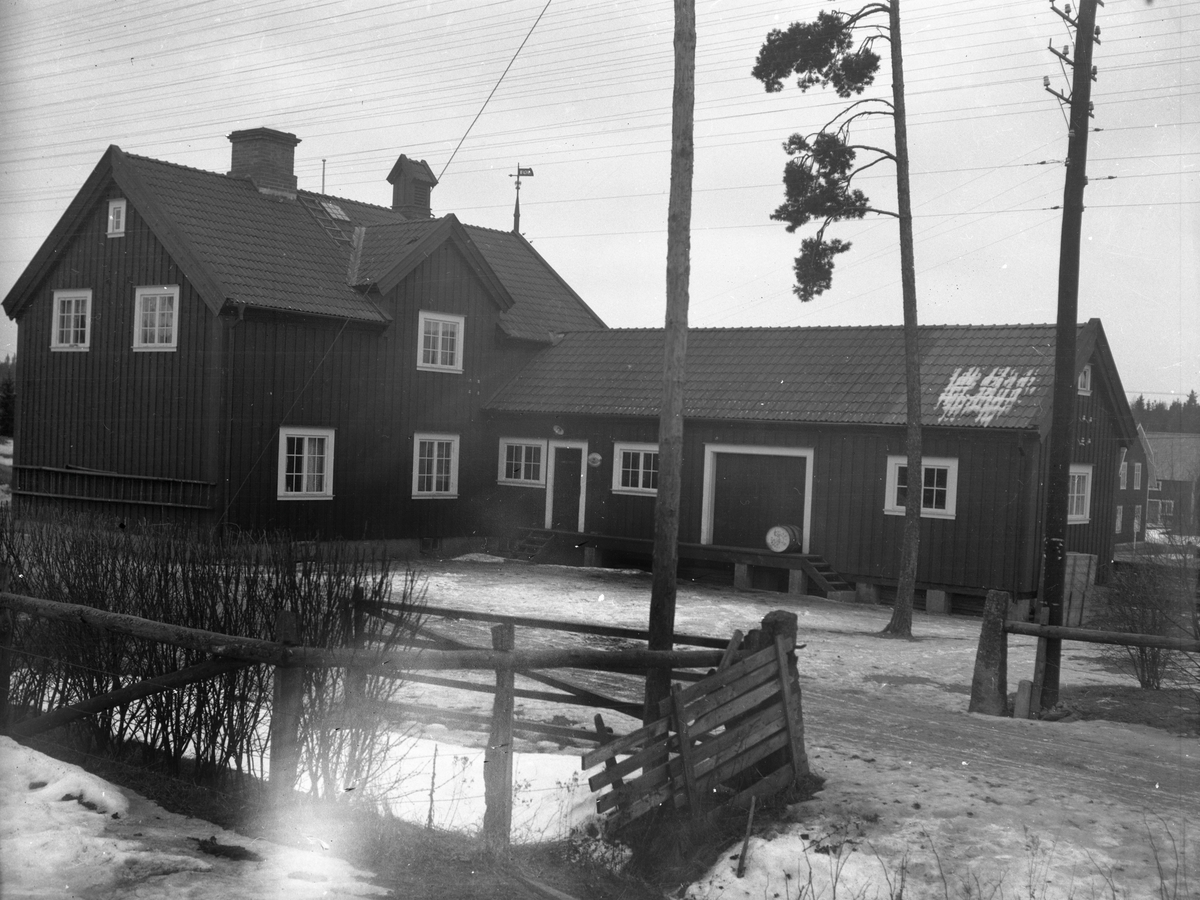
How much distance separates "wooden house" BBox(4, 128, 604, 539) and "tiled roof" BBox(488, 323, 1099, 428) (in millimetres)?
2362

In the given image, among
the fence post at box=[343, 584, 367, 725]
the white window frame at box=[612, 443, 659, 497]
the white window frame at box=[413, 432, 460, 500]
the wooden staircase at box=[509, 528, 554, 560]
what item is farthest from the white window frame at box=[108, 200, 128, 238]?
the fence post at box=[343, 584, 367, 725]

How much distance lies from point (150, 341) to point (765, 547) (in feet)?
42.3

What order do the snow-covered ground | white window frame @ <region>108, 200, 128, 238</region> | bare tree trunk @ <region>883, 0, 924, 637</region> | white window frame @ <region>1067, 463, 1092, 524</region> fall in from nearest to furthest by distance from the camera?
the snow-covered ground < bare tree trunk @ <region>883, 0, 924, 637</region> < white window frame @ <region>108, 200, 128, 238</region> < white window frame @ <region>1067, 463, 1092, 524</region>

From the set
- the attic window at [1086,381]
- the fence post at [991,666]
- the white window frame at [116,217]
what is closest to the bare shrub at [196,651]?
the fence post at [991,666]

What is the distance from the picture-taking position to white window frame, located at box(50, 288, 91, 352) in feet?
78.2

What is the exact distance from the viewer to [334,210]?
1058 inches

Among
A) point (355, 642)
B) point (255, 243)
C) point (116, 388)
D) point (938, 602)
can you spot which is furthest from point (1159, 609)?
point (116, 388)

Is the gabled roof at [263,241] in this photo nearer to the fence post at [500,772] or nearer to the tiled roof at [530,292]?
the tiled roof at [530,292]

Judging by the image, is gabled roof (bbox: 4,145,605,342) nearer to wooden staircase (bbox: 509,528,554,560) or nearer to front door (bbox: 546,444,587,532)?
front door (bbox: 546,444,587,532)

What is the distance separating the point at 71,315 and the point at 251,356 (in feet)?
17.0

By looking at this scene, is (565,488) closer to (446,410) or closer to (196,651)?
(446,410)

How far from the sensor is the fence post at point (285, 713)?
632 cm

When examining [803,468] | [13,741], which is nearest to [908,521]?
[803,468]

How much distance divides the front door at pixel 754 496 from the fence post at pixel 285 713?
18057 mm
